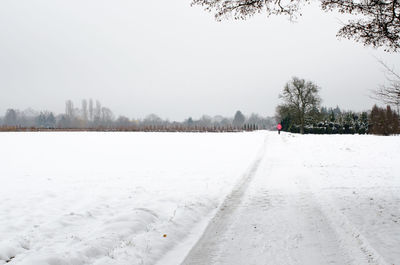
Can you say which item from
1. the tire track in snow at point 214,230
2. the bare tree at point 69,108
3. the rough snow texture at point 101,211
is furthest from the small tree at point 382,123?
the bare tree at point 69,108

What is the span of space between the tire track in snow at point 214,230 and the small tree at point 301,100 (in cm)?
4594

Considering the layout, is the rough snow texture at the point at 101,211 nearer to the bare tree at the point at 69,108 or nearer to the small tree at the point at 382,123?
the small tree at the point at 382,123

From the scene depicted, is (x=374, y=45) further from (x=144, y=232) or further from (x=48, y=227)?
(x=48, y=227)

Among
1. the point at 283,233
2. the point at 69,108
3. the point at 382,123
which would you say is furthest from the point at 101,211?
the point at 69,108

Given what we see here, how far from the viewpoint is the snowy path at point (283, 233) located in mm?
4043

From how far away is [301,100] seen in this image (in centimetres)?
5103

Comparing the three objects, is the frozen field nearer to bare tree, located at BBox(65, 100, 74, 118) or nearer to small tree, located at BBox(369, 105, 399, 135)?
small tree, located at BBox(369, 105, 399, 135)

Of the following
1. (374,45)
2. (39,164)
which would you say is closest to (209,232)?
(374,45)

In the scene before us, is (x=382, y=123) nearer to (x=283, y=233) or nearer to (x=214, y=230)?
(x=283, y=233)

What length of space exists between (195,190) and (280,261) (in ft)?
16.3

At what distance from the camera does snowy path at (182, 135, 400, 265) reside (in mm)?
4043

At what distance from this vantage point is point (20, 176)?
11.1 m

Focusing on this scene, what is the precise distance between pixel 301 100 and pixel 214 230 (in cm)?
5036

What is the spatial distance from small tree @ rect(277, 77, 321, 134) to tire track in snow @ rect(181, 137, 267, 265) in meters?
45.9
